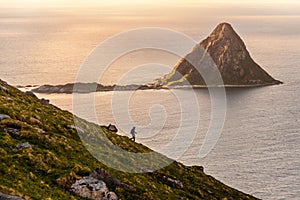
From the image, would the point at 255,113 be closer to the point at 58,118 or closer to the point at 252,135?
the point at 252,135

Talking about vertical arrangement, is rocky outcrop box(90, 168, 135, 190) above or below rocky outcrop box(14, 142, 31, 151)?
below

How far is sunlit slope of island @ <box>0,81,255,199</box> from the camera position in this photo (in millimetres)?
26688

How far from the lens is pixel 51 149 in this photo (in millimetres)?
34188

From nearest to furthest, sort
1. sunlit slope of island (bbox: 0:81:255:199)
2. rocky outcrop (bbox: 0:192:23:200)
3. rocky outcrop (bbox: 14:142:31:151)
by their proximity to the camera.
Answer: rocky outcrop (bbox: 0:192:23:200) < sunlit slope of island (bbox: 0:81:255:199) < rocky outcrop (bbox: 14:142:31:151)

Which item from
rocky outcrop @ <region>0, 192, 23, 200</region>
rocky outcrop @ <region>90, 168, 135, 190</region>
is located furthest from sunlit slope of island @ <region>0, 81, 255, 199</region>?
rocky outcrop @ <region>0, 192, 23, 200</region>

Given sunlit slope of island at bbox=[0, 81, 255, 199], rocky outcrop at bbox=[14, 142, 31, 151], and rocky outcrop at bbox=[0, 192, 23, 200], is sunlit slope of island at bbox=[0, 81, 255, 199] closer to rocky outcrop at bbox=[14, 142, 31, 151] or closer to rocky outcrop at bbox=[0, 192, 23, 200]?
rocky outcrop at bbox=[14, 142, 31, 151]

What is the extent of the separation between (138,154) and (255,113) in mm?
145304

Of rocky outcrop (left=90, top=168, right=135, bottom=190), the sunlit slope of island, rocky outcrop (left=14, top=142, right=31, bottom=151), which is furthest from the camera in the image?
rocky outcrop (left=14, top=142, right=31, bottom=151)

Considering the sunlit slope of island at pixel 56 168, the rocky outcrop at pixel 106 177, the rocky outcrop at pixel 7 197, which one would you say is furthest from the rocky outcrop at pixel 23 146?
the rocky outcrop at pixel 7 197

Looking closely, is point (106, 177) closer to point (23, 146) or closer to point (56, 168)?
point (56, 168)

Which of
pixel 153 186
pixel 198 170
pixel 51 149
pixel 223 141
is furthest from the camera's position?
pixel 223 141

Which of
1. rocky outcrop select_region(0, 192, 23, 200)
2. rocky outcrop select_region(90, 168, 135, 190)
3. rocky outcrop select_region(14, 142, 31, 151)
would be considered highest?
rocky outcrop select_region(14, 142, 31, 151)

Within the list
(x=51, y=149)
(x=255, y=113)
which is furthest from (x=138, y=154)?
(x=255, y=113)

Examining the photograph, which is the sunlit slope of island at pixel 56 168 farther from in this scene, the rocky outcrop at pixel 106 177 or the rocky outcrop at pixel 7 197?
the rocky outcrop at pixel 7 197
